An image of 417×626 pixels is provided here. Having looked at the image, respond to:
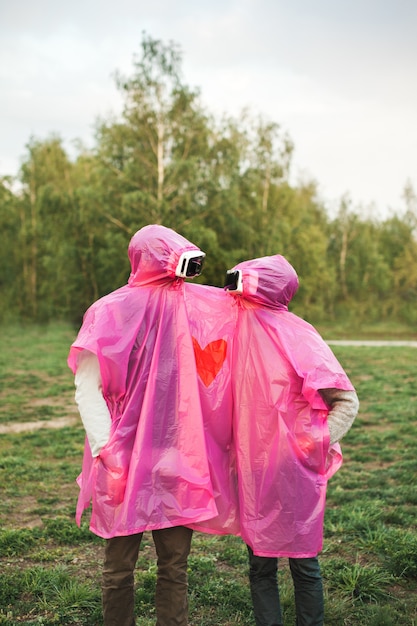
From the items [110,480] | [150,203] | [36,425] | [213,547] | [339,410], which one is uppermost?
[150,203]

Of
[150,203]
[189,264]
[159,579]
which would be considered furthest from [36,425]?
[150,203]

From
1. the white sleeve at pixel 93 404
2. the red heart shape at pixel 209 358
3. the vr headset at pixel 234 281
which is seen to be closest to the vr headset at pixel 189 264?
the vr headset at pixel 234 281

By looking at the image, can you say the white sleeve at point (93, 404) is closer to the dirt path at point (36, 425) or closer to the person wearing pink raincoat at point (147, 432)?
the person wearing pink raincoat at point (147, 432)

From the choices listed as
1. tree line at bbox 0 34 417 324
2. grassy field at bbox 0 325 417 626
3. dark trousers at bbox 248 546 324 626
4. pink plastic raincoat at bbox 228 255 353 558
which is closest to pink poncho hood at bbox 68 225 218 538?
pink plastic raincoat at bbox 228 255 353 558

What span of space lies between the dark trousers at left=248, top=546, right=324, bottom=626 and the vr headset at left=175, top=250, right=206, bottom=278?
1307mm

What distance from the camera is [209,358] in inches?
110

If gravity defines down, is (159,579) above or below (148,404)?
below

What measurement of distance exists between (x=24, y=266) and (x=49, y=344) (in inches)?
338

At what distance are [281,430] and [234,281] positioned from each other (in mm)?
678

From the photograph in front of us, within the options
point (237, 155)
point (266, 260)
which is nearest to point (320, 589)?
point (266, 260)

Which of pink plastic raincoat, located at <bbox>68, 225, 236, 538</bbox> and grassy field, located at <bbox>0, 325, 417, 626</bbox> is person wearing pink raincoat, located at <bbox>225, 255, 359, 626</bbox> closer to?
pink plastic raincoat, located at <bbox>68, 225, 236, 538</bbox>

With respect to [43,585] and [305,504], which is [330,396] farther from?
[43,585]

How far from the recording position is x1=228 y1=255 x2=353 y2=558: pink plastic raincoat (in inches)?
105

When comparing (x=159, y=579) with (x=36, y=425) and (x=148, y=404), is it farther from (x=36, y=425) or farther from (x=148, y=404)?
(x=36, y=425)
